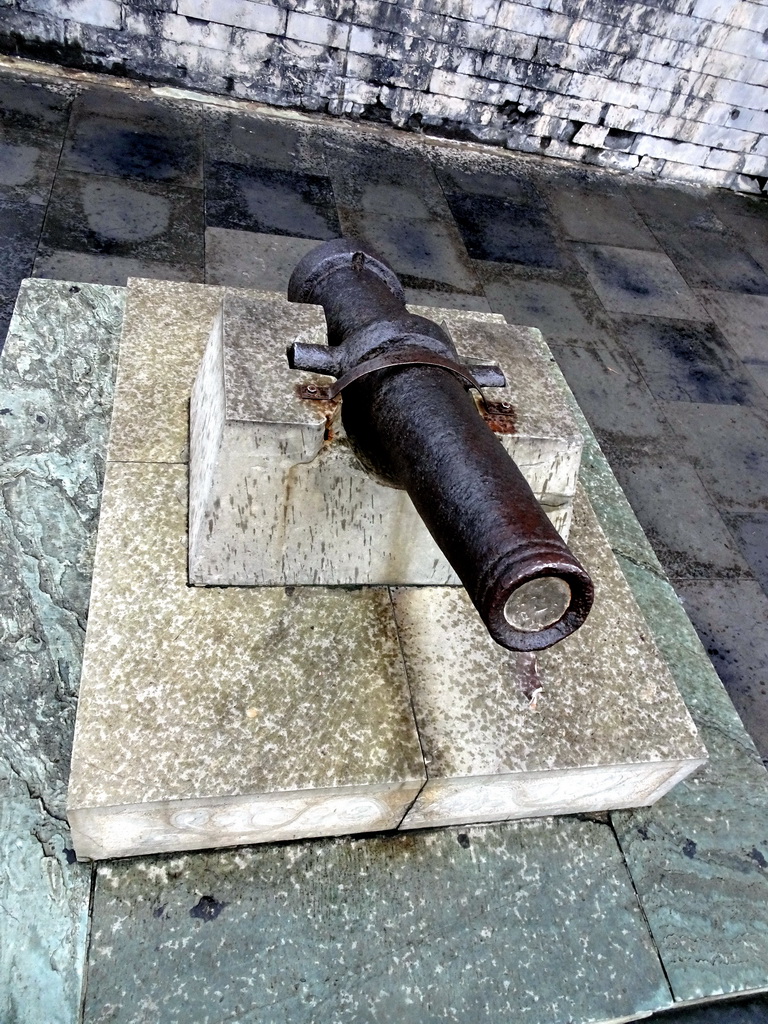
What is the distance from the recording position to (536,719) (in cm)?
210

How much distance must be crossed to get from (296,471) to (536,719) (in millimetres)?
954

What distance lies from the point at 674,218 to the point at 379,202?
2.72 m

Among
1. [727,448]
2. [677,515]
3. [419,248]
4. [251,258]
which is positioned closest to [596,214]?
[419,248]

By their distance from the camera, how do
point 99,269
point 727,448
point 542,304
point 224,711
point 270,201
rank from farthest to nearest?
1. point 270,201
2. point 542,304
3. point 727,448
4. point 99,269
5. point 224,711

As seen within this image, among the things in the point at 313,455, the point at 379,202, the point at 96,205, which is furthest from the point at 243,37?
the point at 313,455

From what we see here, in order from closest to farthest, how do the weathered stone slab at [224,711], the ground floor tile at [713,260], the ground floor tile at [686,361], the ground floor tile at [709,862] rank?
the weathered stone slab at [224,711], the ground floor tile at [709,862], the ground floor tile at [686,361], the ground floor tile at [713,260]

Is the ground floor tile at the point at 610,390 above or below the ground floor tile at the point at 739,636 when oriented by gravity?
above

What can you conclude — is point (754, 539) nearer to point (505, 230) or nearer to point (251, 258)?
point (505, 230)

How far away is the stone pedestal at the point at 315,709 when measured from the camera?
184cm

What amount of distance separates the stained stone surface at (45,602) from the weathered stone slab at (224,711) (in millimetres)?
170

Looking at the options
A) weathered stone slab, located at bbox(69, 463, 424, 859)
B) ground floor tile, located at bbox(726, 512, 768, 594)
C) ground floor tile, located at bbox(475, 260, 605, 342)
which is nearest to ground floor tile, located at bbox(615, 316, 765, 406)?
ground floor tile, located at bbox(475, 260, 605, 342)

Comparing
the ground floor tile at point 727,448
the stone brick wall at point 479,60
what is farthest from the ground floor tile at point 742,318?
the stone brick wall at point 479,60

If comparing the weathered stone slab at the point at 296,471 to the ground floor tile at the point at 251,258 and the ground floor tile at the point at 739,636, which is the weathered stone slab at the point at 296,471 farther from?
the ground floor tile at the point at 251,258

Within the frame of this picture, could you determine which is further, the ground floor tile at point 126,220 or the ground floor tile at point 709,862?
the ground floor tile at point 126,220
